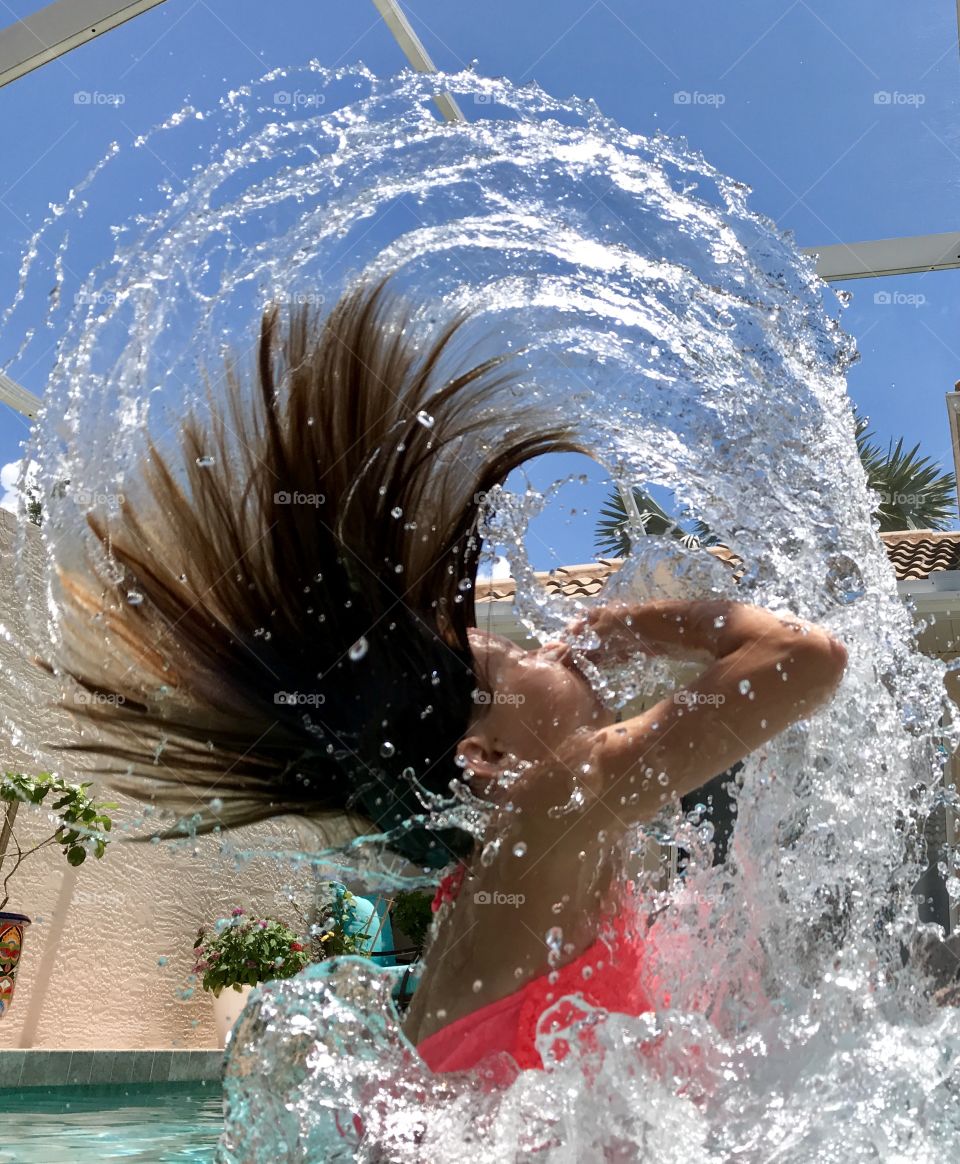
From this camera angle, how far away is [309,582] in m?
1.87

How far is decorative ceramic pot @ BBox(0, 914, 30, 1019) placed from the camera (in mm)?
5812

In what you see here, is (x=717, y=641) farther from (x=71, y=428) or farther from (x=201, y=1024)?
(x=201, y=1024)

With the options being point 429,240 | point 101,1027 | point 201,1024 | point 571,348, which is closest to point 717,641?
point 571,348

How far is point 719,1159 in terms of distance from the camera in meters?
1.32

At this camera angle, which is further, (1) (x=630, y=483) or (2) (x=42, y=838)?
(2) (x=42, y=838)

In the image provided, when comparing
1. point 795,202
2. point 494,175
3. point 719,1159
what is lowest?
point 719,1159

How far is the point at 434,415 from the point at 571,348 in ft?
1.75
